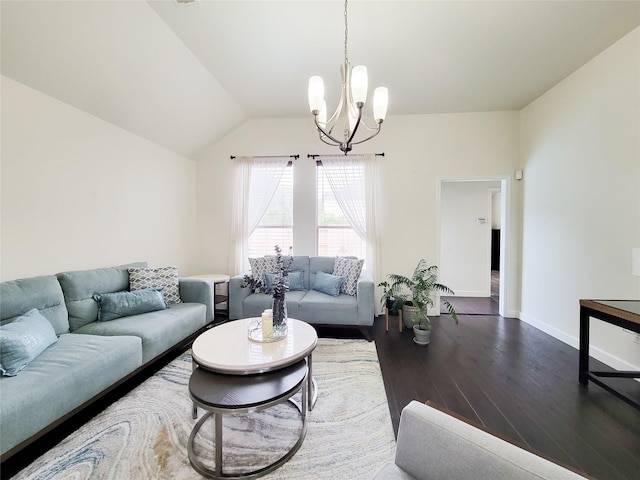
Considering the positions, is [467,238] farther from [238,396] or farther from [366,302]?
[238,396]

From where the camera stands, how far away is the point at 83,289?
2.35 meters

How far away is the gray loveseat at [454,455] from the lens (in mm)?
685

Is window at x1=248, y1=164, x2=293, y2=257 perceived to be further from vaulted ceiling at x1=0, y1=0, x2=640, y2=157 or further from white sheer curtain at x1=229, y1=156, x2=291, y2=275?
vaulted ceiling at x1=0, y1=0, x2=640, y2=157

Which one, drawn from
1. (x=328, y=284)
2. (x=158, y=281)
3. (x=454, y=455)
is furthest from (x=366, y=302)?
(x=158, y=281)

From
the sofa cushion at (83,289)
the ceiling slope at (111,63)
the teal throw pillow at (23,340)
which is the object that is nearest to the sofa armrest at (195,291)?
the sofa cushion at (83,289)

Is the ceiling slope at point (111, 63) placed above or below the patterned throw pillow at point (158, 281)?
above

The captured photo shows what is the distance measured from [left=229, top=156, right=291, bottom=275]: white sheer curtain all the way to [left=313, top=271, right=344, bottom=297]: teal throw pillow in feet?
4.43

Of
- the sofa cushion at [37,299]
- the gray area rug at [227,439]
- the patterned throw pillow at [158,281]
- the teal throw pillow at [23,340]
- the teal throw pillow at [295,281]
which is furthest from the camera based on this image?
the teal throw pillow at [295,281]

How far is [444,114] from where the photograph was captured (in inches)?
153

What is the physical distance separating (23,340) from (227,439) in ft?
4.66

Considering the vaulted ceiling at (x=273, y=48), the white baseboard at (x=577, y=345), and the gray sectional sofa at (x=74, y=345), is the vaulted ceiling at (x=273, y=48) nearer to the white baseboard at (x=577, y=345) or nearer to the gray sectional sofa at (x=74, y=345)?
the gray sectional sofa at (x=74, y=345)

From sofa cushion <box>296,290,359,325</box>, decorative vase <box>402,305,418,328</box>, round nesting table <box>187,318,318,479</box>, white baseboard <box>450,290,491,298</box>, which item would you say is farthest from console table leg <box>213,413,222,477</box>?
white baseboard <box>450,290,491,298</box>

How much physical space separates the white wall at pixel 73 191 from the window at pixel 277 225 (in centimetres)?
130

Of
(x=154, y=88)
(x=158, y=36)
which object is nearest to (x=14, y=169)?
(x=154, y=88)
